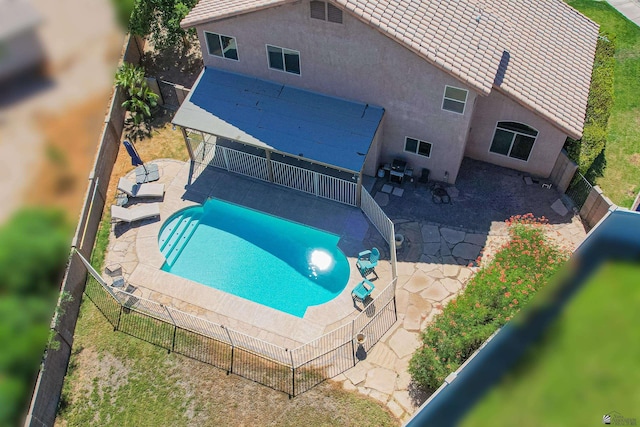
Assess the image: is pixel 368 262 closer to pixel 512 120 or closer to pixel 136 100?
pixel 512 120

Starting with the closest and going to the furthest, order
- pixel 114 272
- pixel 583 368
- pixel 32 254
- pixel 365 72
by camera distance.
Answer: pixel 583 368
pixel 32 254
pixel 365 72
pixel 114 272

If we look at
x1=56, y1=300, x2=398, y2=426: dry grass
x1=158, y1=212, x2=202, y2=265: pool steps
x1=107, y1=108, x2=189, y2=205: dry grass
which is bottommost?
x1=56, y1=300, x2=398, y2=426: dry grass

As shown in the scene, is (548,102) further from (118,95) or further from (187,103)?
(118,95)


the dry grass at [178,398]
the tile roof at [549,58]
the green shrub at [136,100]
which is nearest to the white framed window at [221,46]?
the green shrub at [136,100]

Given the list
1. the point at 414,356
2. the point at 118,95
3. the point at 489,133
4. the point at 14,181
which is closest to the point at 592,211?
the point at 489,133

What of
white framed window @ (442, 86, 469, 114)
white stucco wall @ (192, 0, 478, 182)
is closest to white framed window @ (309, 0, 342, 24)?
white stucco wall @ (192, 0, 478, 182)

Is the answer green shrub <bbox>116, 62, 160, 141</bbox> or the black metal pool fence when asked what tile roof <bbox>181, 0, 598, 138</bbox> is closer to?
green shrub <bbox>116, 62, 160, 141</bbox>

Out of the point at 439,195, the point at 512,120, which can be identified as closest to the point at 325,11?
the point at 512,120
